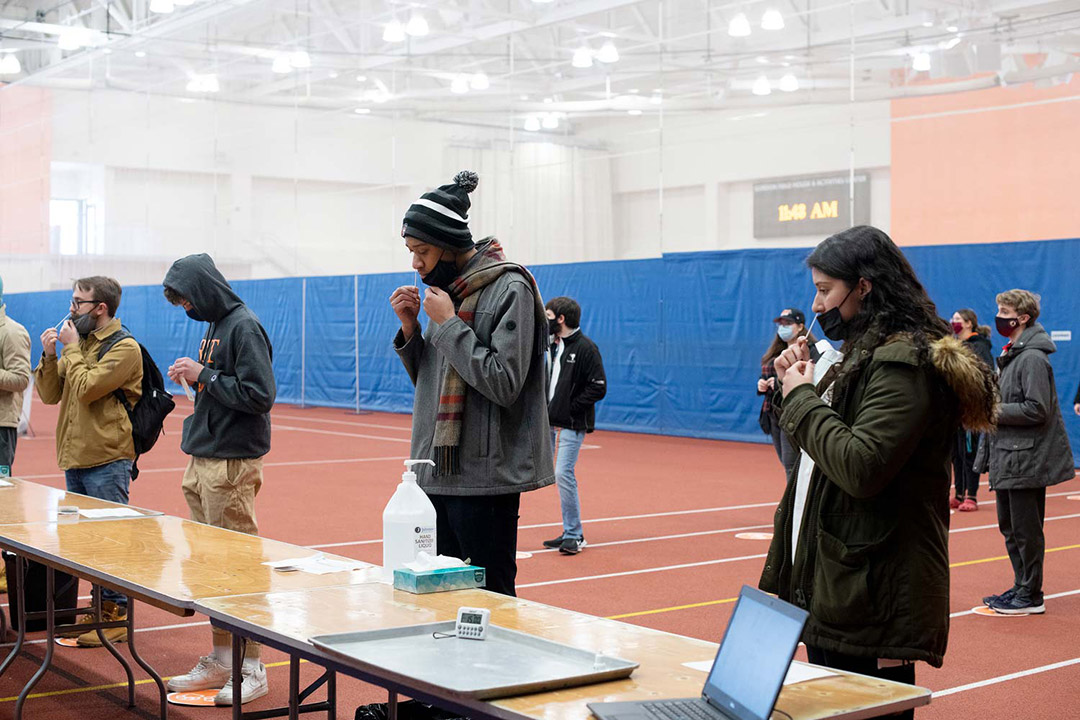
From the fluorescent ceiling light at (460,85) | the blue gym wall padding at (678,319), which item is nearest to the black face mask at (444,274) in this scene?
the blue gym wall padding at (678,319)

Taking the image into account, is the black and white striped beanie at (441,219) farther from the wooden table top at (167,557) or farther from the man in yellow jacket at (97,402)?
the man in yellow jacket at (97,402)

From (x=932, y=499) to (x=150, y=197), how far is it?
32071 mm

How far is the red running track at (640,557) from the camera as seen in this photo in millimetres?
5721

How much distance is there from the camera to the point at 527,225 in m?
23.4

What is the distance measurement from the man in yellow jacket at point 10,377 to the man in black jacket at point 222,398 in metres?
2.46

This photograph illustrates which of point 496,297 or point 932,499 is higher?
point 496,297

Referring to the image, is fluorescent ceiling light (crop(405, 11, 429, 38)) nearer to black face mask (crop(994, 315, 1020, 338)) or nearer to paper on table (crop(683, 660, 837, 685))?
black face mask (crop(994, 315, 1020, 338))

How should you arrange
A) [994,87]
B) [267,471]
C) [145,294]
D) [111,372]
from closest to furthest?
1. [111,372]
2. [267,471]
3. [994,87]
4. [145,294]

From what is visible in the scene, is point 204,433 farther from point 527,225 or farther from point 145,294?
point 145,294


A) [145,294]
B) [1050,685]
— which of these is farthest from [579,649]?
[145,294]

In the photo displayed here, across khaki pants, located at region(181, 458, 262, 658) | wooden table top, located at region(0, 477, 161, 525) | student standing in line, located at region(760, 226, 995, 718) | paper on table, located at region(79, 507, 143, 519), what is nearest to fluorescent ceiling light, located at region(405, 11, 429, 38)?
wooden table top, located at region(0, 477, 161, 525)

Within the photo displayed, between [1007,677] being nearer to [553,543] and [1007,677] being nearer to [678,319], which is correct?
[553,543]

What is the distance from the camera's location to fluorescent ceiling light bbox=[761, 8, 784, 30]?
63.0 feet

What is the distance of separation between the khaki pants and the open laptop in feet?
12.2
